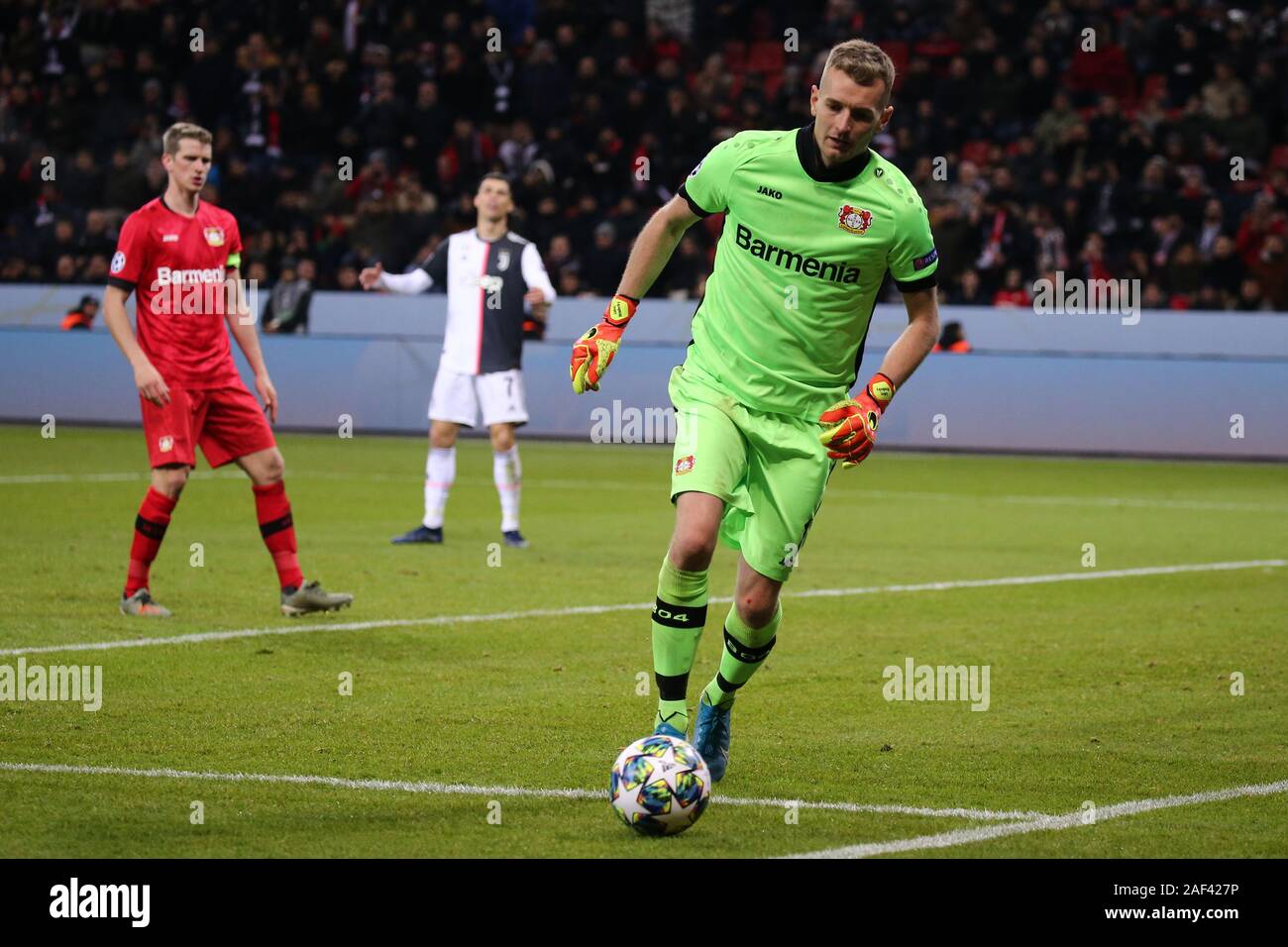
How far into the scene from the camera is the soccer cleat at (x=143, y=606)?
938cm

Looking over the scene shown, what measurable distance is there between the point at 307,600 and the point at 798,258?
4115 mm

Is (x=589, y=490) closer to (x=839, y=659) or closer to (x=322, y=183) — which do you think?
(x=839, y=659)

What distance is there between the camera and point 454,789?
5.88 m

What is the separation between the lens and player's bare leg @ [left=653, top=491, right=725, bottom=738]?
19.4ft

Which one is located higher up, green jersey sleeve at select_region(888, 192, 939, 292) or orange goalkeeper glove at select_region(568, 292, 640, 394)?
green jersey sleeve at select_region(888, 192, 939, 292)

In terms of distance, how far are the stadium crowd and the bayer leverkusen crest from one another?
1603cm

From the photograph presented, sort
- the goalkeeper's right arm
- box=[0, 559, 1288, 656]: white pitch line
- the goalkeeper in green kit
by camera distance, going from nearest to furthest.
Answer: the goalkeeper in green kit → the goalkeeper's right arm → box=[0, 559, 1288, 656]: white pitch line

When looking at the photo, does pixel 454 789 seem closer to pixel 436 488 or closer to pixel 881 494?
pixel 436 488

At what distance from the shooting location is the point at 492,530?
13.8 m

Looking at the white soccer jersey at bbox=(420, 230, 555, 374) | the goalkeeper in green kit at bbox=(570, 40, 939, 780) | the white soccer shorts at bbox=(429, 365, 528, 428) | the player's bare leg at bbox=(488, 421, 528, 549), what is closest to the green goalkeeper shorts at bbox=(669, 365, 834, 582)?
the goalkeeper in green kit at bbox=(570, 40, 939, 780)

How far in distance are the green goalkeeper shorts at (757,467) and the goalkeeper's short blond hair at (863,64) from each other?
3.38 ft

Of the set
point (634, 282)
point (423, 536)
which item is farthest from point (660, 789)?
point (423, 536)

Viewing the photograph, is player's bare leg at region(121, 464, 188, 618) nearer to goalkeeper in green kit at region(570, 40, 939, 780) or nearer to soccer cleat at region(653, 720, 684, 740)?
goalkeeper in green kit at region(570, 40, 939, 780)
